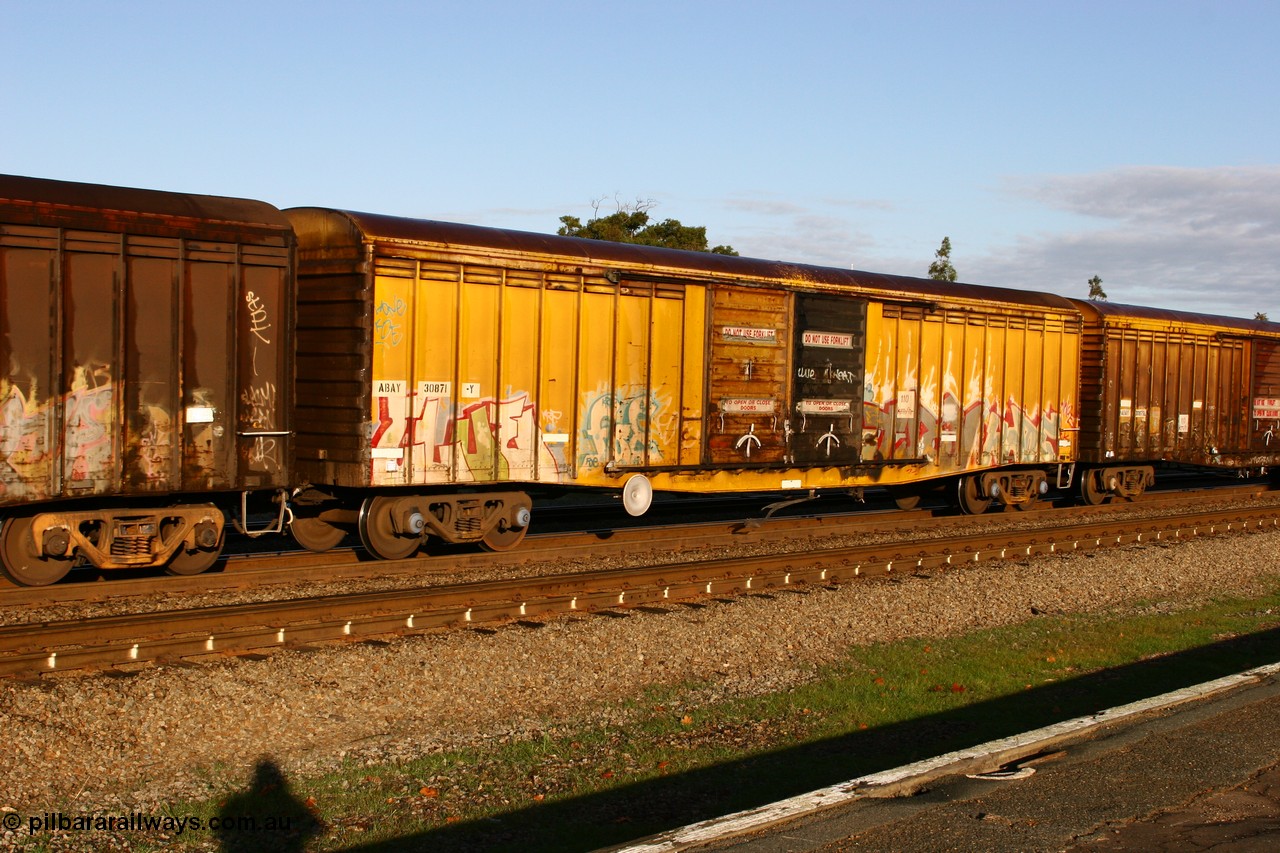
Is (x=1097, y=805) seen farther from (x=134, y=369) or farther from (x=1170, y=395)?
(x=1170, y=395)

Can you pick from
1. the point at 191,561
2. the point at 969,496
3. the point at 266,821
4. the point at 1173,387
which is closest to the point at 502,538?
the point at 191,561

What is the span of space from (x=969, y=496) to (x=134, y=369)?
1298cm

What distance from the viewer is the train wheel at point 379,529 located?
11773 mm

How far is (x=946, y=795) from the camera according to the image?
207 inches

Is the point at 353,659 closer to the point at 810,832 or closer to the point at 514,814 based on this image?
the point at 514,814

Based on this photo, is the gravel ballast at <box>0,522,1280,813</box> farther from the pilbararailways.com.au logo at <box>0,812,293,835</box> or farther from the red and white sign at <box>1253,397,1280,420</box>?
the red and white sign at <box>1253,397,1280,420</box>

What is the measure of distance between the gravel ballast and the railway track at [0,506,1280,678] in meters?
0.32

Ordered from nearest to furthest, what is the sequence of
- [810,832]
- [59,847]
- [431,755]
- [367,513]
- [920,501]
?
[810,832] < [59,847] < [431,755] < [367,513] < [920,501]

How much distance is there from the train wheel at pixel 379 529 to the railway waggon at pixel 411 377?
0.10 feet

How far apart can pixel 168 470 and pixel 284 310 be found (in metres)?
1.91

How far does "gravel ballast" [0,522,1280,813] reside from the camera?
6.27 metres

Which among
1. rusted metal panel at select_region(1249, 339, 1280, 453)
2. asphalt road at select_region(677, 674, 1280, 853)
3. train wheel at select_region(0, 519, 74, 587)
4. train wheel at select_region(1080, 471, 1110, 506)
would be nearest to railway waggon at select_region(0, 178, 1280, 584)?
train wheel at select_region(0, 519, 74, 587)

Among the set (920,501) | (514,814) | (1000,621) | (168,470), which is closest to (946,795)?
(514,814)

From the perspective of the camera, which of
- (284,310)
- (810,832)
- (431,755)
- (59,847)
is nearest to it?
(810,832)
